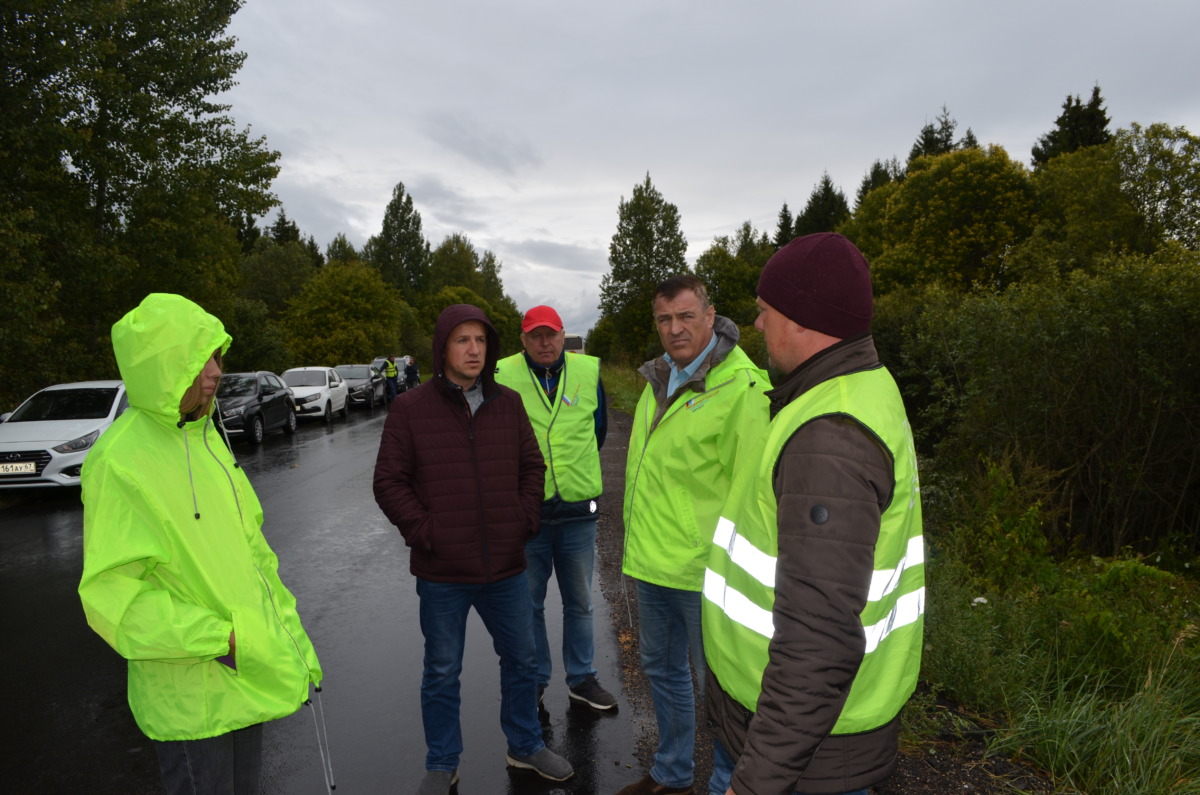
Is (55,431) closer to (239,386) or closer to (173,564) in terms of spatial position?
(239,386)

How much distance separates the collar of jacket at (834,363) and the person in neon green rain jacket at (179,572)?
172cm

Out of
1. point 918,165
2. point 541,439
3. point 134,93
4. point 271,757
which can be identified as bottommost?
point 271,757

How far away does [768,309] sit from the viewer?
188 centimetres

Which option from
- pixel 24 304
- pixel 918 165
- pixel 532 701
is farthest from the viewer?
pixel 918 165

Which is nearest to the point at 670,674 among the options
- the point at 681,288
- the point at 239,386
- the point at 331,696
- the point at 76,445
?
the point at 681,288

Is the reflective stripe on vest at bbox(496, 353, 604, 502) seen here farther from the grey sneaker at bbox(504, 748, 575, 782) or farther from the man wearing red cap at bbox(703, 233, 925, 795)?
the man wearing red cap at bbox(703, 233, 925, 795)

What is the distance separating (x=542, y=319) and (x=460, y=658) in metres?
1.81

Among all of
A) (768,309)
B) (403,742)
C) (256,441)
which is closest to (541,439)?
(403,742)

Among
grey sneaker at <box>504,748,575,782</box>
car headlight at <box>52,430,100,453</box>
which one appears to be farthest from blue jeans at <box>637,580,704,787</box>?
car headlight at <box>52,430,100,453</box>

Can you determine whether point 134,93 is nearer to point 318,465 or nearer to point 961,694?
point 318,465

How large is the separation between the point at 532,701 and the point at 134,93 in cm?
1759

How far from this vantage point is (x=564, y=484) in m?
4.08

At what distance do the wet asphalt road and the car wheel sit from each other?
→ 8144mm

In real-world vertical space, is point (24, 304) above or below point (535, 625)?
above
